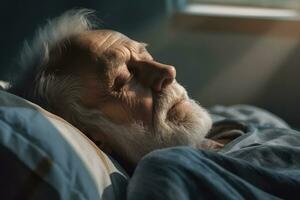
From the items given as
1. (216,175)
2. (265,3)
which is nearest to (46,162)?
(216,175)

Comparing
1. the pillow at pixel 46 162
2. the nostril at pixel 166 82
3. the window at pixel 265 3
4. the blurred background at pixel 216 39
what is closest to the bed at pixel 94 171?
the pillow at pixel 46 162

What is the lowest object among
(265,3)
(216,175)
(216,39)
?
(216,39)

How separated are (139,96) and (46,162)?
1.29ft

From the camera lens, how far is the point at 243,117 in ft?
5.82

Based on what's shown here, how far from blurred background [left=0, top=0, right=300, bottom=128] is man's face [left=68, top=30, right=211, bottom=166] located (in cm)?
99

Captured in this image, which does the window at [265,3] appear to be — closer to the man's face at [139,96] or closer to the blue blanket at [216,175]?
the man's face at [139,96]

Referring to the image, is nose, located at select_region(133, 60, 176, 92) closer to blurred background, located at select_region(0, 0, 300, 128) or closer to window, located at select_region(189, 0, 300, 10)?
blurred background, located at select_region(0, 0, 300, 128)

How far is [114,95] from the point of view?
124 cm

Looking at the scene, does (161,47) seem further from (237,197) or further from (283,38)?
(237,197)

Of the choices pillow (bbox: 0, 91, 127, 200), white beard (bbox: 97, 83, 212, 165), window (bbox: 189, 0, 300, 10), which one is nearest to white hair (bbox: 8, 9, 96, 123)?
white beard (bbox: 97, 83, 212, 165)

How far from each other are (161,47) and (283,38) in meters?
0.46

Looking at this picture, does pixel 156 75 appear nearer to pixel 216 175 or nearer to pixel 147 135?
pixel 147 135

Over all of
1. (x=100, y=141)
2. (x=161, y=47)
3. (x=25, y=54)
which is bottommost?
(x=161, y=47)

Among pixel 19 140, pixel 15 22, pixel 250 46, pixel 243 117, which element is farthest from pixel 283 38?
pixel 19 140
